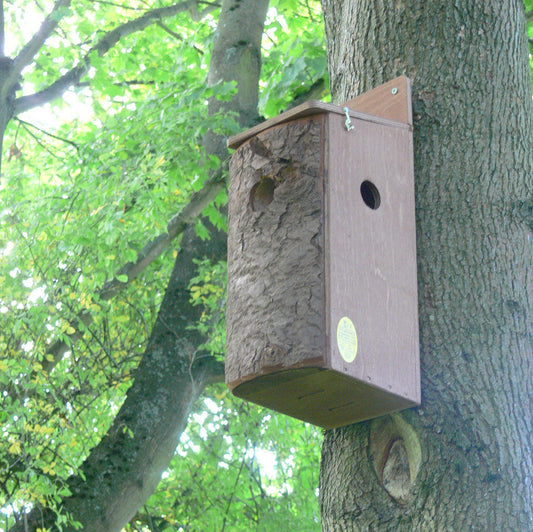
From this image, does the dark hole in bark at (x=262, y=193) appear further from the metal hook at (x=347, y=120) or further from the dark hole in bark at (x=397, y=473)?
the dark hole in bark at (x=397, y=473)

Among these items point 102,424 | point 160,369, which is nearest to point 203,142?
point 160,369

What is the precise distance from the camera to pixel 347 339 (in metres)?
1.99

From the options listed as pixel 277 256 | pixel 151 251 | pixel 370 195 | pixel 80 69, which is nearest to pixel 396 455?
pixel 277 256

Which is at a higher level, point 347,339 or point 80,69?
point 80,69

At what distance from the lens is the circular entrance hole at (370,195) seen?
7.34 feet

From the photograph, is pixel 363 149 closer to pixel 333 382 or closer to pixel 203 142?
pixel 333 382

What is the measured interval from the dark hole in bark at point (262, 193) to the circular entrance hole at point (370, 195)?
0.24m

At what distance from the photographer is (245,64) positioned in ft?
18.8

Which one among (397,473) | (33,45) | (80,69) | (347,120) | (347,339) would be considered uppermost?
(80,69)

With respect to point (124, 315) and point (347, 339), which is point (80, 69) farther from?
point (347, 339)

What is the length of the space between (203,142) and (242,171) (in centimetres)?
321

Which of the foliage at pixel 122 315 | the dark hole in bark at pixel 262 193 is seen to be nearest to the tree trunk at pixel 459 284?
the dark hole in bark at pixel 262 193

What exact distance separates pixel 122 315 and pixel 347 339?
12.0 feet

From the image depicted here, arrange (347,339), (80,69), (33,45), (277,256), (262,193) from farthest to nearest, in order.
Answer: (80,69) < (33,45) < (262,193) < (277,256) < (347,339)
